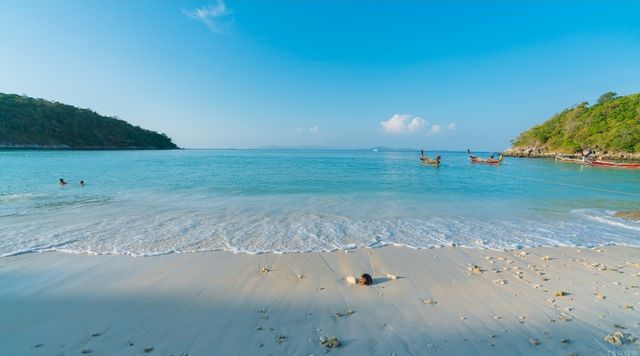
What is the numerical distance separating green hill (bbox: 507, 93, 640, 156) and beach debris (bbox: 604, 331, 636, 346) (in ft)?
276

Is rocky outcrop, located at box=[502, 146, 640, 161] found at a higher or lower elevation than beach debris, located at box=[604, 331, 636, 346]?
higher

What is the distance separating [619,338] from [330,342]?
13.1 ft

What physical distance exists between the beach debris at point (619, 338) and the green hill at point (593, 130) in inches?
3312

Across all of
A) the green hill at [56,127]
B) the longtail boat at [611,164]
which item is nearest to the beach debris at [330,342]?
the longtail boat at [611,164]

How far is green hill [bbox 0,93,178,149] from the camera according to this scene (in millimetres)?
83375

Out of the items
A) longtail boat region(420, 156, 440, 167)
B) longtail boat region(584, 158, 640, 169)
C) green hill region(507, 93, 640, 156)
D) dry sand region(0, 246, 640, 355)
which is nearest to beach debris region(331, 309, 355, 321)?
dry sand region(0, 246, 640, 355)

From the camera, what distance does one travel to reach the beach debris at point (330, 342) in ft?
11.7

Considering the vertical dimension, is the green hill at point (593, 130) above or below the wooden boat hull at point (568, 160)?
above

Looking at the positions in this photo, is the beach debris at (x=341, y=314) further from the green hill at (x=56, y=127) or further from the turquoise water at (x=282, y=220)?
the green hill at (x=56, y=127)

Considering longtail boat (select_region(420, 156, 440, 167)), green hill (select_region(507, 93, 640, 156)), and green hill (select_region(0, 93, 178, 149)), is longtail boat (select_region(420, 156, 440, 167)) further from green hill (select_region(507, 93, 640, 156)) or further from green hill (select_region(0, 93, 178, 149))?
green hill (select_region(0, 93, 178, 149))

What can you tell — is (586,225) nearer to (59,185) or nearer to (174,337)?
(174,337)

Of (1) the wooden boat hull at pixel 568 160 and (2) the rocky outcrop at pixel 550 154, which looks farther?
(2) the rocky outcrop at pixel 550 154

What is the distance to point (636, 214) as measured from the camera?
1180 cm

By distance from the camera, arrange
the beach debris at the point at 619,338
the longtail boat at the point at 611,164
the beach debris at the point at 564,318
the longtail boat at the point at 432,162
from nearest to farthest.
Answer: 1. the beach debris at the point at 619,338
2. the beach debris at the point at 564,318
3. the longtail boat at the point at 611,164
4. the longtail boat at the point at 432,162
